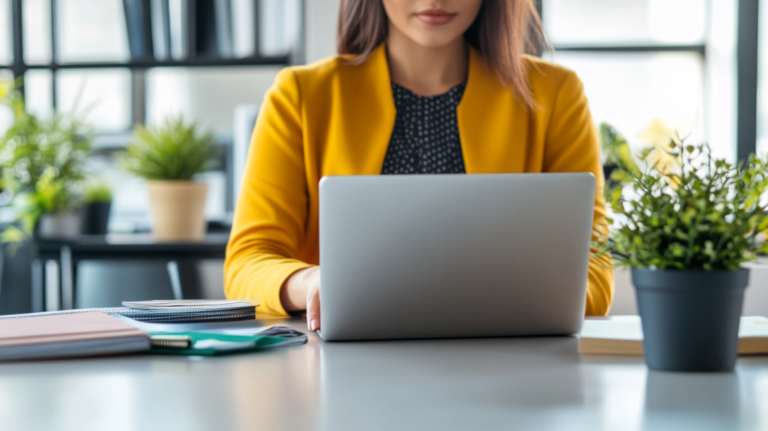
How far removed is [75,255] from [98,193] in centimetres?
33

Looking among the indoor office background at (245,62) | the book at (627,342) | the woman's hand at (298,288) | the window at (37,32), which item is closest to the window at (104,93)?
the indoor office background at (245,62)

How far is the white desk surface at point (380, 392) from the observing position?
18.9 inches

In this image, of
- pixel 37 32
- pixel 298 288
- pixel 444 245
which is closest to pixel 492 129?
pixel 298 288

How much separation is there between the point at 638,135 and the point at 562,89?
54.5 inches

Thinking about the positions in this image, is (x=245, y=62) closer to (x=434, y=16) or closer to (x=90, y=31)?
(x=90, y=31)

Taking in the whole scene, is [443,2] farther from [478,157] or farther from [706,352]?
[706,352]

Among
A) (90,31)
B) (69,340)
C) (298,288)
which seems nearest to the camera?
(69,340)

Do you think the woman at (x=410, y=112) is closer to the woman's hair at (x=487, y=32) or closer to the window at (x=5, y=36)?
the woman's hair at (x=487, y=32)

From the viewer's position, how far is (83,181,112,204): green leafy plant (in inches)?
110

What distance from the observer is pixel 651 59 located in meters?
2.87

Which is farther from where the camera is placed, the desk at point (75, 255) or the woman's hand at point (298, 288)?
the desk at point (75, 255)

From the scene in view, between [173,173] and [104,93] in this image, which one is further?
[104,93]

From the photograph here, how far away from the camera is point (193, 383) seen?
23.5 inches

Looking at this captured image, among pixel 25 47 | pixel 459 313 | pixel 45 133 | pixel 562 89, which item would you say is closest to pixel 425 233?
pixel 459 313
